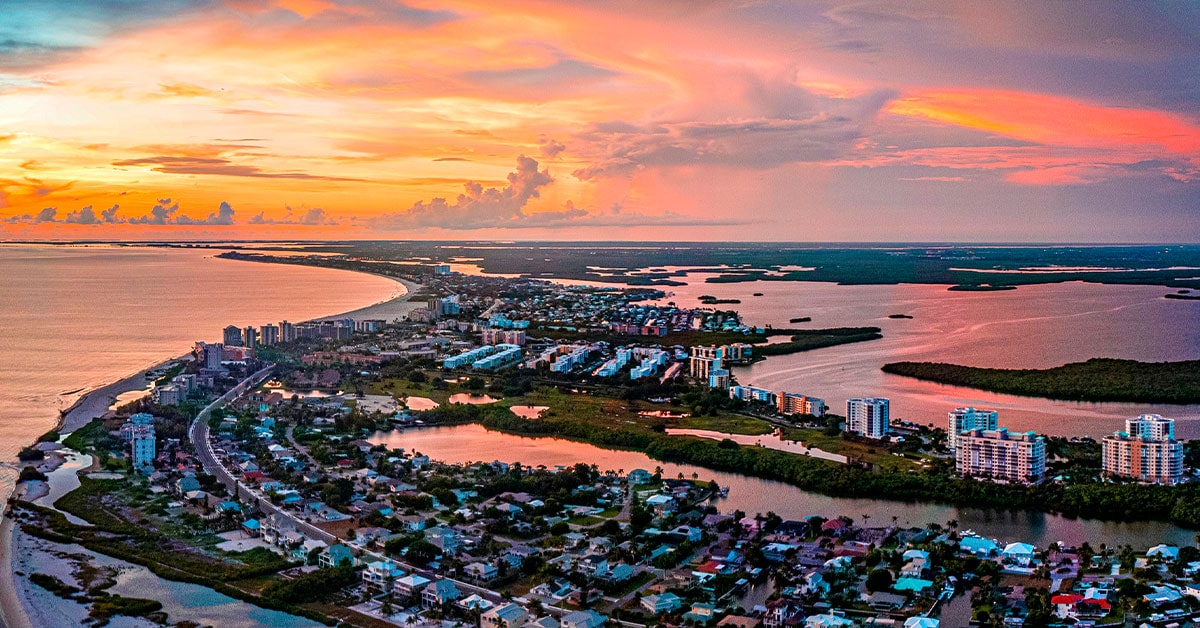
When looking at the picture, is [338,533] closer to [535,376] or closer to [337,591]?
[337,591]

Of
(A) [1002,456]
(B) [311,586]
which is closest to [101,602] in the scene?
(B) [311,586]

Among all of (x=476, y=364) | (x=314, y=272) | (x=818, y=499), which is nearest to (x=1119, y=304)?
(x=476, y=364)

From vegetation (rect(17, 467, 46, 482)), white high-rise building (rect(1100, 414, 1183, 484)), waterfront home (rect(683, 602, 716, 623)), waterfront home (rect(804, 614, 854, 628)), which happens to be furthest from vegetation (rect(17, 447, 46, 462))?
white high-rise building (rect(1100, 414, 1183, 484))

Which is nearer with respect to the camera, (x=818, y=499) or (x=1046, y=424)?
(x=818, y=499)

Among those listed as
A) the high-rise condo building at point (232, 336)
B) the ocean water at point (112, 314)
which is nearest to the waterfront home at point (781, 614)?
the ocean water at point (112, 314)

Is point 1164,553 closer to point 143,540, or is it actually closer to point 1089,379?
point 143,540

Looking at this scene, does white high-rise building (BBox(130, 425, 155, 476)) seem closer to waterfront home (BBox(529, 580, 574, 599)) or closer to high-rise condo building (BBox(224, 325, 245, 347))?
waterfront home (BBox(529, 580, 574, 599))

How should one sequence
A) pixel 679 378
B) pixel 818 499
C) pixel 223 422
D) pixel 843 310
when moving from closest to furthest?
pixel 818 499 < pixel 223 422 < pixel 679 378 < pixel 843 310
